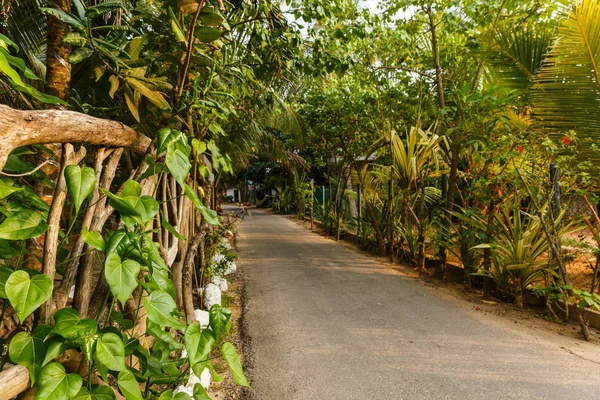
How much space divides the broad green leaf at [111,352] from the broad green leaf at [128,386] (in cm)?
8

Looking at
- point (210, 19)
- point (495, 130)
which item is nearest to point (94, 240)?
point (210, 19)

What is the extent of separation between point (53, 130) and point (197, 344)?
2.71ft

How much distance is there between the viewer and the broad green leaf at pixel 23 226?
3.49ft

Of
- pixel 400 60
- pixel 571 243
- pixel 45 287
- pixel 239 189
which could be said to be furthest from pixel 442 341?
pixel 239 189

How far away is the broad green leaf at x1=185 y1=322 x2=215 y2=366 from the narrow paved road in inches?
56.2

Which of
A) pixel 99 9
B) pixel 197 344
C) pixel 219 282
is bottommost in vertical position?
pixel 219 282

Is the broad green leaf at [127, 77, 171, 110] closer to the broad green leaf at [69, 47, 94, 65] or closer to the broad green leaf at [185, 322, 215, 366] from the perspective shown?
the broad green leaf at [69, 47, 94, 65]

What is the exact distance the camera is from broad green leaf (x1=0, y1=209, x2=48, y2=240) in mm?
1063

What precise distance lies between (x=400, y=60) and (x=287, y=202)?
46.8 feet

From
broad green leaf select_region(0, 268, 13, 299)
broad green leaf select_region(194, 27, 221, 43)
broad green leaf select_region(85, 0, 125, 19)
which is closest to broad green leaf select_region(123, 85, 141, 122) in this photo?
broad green leaf select_region(85, 0, 125, 19)

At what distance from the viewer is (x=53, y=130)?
115cm

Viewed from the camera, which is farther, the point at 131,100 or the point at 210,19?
the point at 210,19

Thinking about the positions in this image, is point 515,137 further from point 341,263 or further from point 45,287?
point 45,287

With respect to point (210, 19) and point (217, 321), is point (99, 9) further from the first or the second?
point (217, 321)
